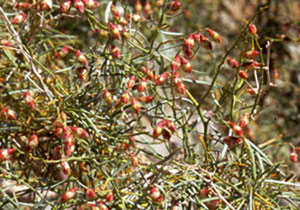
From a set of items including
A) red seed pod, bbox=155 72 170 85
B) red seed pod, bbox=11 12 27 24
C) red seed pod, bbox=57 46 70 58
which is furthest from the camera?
red seed pod, bbox=57 46 70 58

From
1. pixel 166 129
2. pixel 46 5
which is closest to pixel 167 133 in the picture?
pixel 166 129

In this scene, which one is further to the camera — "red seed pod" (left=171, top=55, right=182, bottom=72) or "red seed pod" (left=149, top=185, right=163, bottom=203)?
"red seed pod" (left=171, top=55, right=182, bottom=72)

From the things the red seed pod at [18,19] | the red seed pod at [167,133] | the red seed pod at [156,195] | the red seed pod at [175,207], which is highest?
the red seed pod at [18,19]

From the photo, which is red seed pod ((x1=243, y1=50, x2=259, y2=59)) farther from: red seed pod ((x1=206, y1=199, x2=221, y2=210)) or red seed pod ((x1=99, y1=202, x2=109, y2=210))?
red seed pod ((x1=99, y1=202, x2=109, y2=210))

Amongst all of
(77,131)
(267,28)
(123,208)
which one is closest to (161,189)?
(123,208)

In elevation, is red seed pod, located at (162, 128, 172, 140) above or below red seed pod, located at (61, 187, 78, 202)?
above

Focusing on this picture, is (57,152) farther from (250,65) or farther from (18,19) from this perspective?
(250,65)

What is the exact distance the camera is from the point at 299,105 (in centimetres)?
239

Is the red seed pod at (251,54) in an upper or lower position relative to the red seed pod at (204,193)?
upper

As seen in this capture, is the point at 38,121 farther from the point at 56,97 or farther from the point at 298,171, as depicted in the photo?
the point at 298,171

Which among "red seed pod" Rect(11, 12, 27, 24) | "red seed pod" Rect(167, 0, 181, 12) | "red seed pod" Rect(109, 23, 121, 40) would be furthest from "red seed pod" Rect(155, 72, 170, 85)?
"red seed pod" Rect(11, 12, 27, 24)

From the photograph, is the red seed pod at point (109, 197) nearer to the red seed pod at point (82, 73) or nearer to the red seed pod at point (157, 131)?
the red seed pod at point (157, 131)

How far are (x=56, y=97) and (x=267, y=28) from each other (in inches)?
63.9

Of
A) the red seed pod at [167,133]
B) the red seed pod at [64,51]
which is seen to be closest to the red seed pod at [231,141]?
the red seed pod at [167,133]
